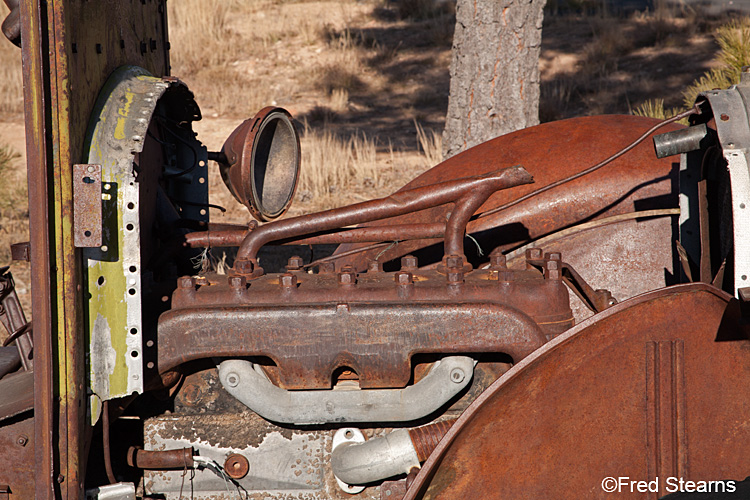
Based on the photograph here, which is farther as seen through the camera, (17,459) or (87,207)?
(17,459)

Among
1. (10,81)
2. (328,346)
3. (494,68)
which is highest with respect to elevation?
(10,81)

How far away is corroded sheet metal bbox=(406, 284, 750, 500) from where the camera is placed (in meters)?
1.75

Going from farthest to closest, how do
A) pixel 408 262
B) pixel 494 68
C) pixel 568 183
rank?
pixel 494 68 → pixel 568 183 → pixel 408 262

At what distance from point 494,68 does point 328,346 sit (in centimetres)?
426

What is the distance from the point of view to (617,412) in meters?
1.81

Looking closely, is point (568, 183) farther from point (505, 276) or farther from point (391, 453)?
point (391, 453)

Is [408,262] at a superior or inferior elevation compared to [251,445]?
superior

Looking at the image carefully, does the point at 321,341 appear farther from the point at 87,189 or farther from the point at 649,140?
the point at 649,140

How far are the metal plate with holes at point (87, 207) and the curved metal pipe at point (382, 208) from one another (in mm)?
494

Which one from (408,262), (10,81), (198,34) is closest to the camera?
(408,262)

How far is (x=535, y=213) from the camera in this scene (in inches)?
94.7

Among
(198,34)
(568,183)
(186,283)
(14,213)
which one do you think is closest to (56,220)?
(186,283)

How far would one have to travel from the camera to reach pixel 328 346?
1.89m

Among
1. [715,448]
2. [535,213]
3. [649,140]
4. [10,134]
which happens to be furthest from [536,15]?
[10,134]
